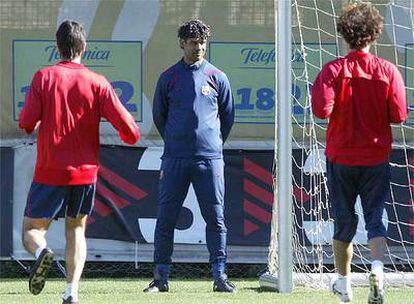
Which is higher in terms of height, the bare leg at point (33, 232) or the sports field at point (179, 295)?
the bare leg at point (33, 232)

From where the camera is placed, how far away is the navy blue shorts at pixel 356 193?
7393 mm

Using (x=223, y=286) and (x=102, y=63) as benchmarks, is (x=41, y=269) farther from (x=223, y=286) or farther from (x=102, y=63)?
(x=102, y=63)

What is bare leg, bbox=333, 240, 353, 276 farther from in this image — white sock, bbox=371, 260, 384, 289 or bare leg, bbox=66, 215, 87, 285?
bare leg, bbox=66, 215, 87, 285

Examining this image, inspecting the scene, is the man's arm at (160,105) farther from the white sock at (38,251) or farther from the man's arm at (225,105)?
the white sock at (38,251)

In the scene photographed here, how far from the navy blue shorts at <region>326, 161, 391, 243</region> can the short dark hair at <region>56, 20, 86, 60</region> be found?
178 centimetres

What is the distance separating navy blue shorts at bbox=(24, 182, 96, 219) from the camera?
24.6ft

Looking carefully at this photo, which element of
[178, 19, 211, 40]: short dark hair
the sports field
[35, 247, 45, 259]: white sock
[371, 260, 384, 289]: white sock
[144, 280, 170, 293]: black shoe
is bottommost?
the sports field

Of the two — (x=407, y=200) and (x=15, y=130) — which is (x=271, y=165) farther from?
(x=15, y=130)

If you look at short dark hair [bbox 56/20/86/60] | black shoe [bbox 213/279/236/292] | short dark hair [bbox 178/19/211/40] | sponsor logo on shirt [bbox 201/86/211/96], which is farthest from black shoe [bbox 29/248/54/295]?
short dark hair [bbox 178/19/211/40]

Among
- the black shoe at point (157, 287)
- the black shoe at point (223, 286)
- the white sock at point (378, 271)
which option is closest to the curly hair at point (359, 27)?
the white sock at point (378, 271)

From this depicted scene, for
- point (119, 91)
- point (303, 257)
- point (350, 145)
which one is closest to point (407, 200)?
point (303, 257)

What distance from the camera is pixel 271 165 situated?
10930 mm

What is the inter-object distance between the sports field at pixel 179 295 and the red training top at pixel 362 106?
140 centimetres

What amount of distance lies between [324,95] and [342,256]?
1.08 m
